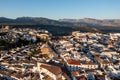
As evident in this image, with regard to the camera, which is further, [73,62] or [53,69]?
[73,62]

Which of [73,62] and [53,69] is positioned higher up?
[53,69]

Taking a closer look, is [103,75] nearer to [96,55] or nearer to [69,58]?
[69,58]

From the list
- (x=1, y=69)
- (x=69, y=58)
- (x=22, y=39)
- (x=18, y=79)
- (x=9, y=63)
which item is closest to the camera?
(x=18, y=79)

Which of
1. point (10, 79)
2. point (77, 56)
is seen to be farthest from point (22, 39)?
point (10, 79)

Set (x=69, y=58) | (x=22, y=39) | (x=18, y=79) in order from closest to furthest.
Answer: (x=18, y=79), (x=69, y=58), (x=22, y=39)

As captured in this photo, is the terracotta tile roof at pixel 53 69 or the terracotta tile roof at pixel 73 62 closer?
the terracotta tile roof at pixel 53 69

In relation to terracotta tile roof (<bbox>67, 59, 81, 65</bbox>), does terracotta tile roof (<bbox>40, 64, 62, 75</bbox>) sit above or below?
above

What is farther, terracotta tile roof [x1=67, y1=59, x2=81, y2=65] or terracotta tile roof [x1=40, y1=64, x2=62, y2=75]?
terracotta tile roof [x1=67, y1=59, x2=81, y2=65]

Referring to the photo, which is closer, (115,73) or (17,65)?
(115,73)

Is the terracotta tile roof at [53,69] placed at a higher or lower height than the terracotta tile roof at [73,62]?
higher

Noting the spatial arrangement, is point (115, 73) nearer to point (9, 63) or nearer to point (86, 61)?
point (86, 61)
